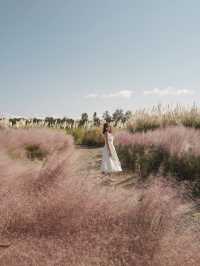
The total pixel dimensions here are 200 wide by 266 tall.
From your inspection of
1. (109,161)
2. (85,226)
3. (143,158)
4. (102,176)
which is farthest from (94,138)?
(85,226)

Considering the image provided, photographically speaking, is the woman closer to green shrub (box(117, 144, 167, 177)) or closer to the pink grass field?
green shrub (box(117, 144, 167, 177))

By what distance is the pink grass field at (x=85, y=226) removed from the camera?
2.10 meters

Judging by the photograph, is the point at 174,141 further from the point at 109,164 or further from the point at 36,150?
the point at 36,150

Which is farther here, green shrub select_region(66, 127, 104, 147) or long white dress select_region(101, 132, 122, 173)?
green shrub select_region(66, 127, 104, 147)

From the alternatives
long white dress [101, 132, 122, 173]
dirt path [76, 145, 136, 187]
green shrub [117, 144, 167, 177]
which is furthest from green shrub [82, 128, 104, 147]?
long white dress [101, 132, 122, 173]

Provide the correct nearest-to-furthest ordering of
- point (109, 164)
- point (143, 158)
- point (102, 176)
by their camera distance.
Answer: point (102, 176), point (143, 158), point (109, 164)

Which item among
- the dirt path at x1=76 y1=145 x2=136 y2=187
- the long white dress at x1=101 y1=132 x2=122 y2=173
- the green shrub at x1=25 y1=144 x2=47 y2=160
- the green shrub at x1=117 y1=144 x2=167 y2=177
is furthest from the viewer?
the green shrub at x1=25 y1=144 x2=47 y2=160

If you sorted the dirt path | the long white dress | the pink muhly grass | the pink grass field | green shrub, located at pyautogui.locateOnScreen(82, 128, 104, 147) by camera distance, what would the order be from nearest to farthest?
the pink grass field
the dirt path
the pink muhly grass
the long white dress
green shrub, located at pyautogui.locateOnScreen(82, 128, 104, 147)

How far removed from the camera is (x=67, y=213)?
7.69ft

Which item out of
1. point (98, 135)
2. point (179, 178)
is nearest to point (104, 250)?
point (179, 178)

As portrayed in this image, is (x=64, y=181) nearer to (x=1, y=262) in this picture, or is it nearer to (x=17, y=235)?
(x=17, y=235)

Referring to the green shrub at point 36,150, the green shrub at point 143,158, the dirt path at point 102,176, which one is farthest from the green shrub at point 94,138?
the dirt path at point 102,176

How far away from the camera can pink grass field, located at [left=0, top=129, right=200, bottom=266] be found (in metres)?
2.10

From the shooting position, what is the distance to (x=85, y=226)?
2303 millimetres
